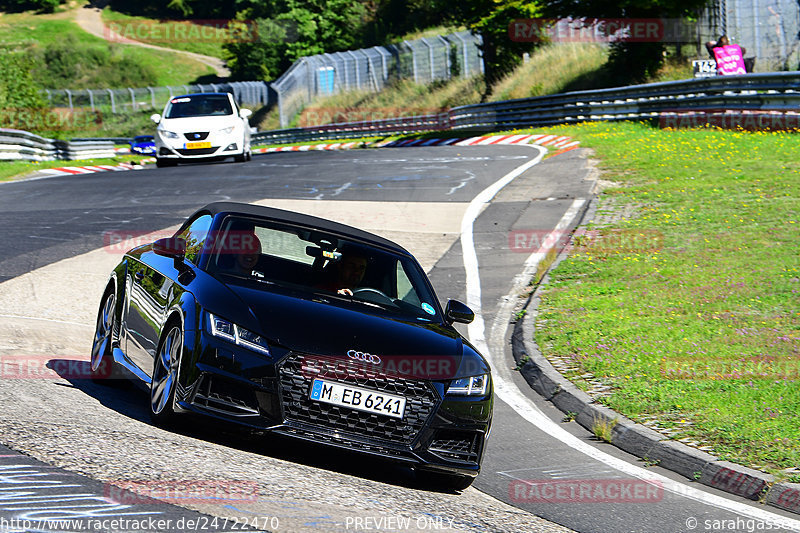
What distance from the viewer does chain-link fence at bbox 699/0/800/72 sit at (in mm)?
33656

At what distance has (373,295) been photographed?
704cm

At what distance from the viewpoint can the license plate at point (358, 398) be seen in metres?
5.80

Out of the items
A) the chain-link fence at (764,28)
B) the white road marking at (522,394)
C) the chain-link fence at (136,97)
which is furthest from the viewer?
the chain-link fence at (136,97)

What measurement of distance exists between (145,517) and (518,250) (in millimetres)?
11106

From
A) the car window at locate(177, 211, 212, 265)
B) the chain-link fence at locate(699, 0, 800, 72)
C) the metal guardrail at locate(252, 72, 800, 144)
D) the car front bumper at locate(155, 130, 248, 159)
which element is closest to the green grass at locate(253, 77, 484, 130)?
the metal guardrail at locate(252, 72, 800, 144)

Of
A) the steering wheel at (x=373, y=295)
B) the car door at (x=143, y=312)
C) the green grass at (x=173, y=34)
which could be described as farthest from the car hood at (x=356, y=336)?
the green grass at (x=173, y=34)

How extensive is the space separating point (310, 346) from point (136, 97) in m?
66.8

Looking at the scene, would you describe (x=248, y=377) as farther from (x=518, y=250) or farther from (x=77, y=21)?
(x=77, y=21)

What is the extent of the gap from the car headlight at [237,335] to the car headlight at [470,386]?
1.16m

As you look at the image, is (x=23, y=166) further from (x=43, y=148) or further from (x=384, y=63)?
(x=384, y=63)

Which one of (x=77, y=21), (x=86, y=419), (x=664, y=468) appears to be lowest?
(x=664, y=468)

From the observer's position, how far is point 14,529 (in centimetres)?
410

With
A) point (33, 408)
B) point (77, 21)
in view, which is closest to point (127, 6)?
point (77, 21)

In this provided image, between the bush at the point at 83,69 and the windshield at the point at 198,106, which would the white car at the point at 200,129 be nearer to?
the windshield at the point at 198,106
